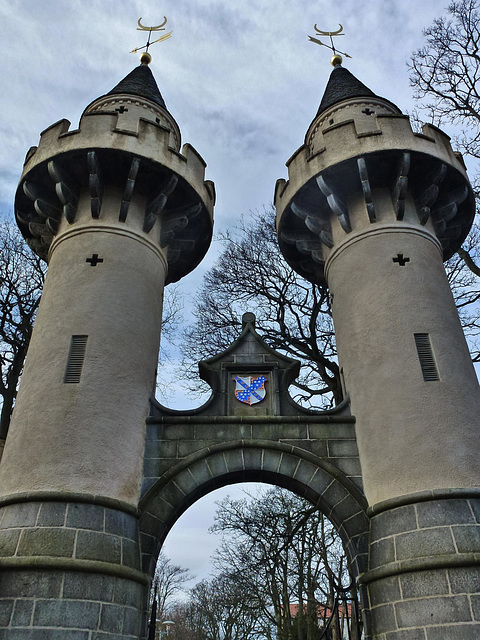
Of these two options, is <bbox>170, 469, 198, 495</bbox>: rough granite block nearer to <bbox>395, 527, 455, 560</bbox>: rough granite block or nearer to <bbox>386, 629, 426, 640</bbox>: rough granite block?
<bbox>395, 527, 455, 560</bbox>: rough granite block

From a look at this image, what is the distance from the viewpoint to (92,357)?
836 centimetres

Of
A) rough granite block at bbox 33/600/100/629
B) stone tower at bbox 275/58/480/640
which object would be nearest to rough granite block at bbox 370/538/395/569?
stone tower at bbox 275/58/480/640

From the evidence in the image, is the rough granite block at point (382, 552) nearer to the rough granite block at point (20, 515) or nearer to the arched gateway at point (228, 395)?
the arched gateway at point (228, 395)

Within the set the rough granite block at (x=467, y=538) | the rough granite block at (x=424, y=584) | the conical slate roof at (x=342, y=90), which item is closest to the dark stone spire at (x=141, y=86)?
the conical slate roof at (x=342, y=90)

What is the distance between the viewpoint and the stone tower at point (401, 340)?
662 cm

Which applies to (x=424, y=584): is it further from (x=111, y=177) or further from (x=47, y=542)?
(x=111, y=177)

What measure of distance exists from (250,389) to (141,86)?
8680mm

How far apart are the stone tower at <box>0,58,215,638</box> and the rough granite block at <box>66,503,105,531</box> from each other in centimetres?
2

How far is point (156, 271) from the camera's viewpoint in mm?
10227

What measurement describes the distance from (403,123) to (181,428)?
6.93 metres

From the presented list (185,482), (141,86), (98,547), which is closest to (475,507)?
(185,482)

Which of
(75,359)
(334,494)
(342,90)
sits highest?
(342,90)

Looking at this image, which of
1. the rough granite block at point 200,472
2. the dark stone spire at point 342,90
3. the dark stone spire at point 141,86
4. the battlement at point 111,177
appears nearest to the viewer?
the rough granite block at point 200,472

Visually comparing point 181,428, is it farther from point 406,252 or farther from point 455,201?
point 455,201
